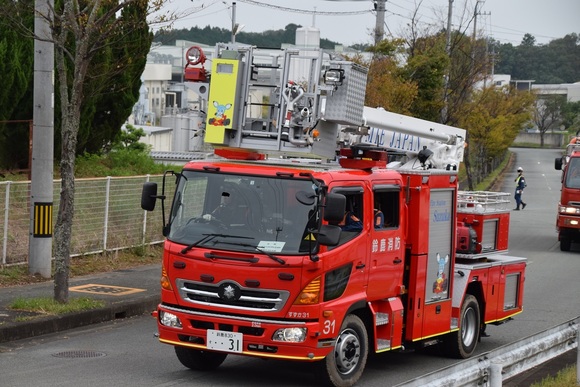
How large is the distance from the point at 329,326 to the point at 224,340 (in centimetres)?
105

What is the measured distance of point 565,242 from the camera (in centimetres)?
2806

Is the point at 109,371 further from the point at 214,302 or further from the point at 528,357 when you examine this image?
the point at 528,357

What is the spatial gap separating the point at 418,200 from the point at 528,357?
295cm

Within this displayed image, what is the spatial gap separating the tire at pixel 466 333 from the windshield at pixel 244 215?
367cm

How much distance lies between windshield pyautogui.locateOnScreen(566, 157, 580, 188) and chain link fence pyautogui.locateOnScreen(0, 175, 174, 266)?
11837 mm

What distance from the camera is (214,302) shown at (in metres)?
9.91

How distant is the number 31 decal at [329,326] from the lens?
31.9 ft

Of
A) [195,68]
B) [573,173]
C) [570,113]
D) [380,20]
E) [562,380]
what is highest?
[380,20]

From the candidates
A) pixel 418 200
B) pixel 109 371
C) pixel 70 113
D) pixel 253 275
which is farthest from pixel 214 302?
pixel 70 113

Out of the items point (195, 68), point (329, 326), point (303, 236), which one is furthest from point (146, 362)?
point (195, 68)

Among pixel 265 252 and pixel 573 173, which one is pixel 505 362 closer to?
pixel 265 252

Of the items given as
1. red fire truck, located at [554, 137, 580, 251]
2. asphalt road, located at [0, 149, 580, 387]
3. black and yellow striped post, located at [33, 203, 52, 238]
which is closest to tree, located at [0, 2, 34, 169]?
black and yellow striped post, located at [33, 203, 52, 238]

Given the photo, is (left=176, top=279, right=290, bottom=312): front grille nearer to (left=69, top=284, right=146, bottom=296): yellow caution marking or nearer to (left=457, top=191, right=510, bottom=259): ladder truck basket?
(left=457, top=191, right=510, bottom=259): ladder truck basket

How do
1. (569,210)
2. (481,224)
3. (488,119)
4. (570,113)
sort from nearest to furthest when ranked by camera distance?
(481,224)
(569,210)
(488,119)
(570,113)
